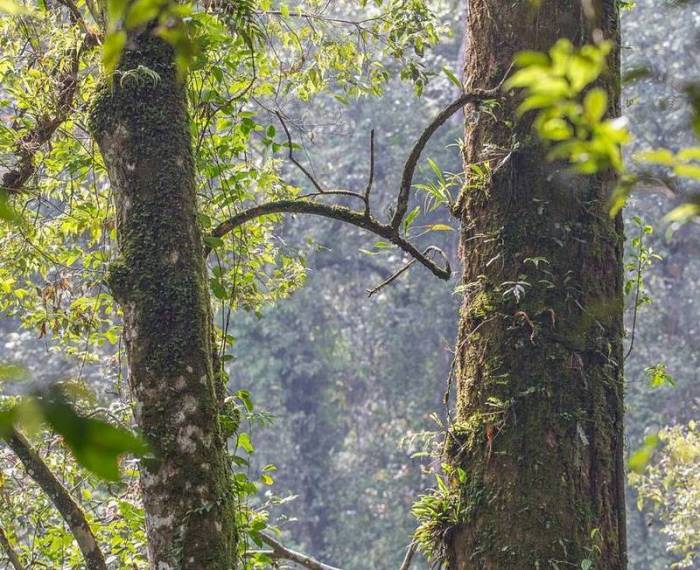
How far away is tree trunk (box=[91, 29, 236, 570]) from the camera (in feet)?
6.30

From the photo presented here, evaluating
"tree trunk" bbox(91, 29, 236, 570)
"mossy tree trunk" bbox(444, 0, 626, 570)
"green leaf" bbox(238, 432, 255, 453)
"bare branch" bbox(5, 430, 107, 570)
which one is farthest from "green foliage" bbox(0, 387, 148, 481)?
"green leaf" bbox(238, 432, 255, 453)

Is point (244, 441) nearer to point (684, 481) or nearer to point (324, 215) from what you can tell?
point (324, 215)

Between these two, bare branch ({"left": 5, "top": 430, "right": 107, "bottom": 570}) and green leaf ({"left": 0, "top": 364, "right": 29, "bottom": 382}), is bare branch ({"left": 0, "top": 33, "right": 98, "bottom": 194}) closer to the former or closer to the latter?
bare branch ({"left": 5, "top": 430, "right": 107, "bottom": 570})

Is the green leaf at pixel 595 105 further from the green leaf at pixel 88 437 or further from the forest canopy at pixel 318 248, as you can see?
the green leaf at pixel 88 437

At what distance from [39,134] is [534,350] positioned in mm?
1768

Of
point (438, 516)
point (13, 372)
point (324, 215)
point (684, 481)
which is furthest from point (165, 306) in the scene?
point (684, 481)

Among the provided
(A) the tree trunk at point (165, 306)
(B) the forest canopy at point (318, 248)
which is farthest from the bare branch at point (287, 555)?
(A) the tree trunk at point (165, 306)

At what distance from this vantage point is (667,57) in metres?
15.4

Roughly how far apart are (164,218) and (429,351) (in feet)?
48.6

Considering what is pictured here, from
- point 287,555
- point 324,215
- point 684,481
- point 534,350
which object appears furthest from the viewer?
point 684,481

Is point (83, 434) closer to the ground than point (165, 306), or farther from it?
closer to the ground

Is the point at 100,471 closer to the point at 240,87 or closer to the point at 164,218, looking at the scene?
the point at 164,218

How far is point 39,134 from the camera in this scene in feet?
10.4

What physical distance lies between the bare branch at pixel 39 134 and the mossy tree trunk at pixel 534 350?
1283mm
